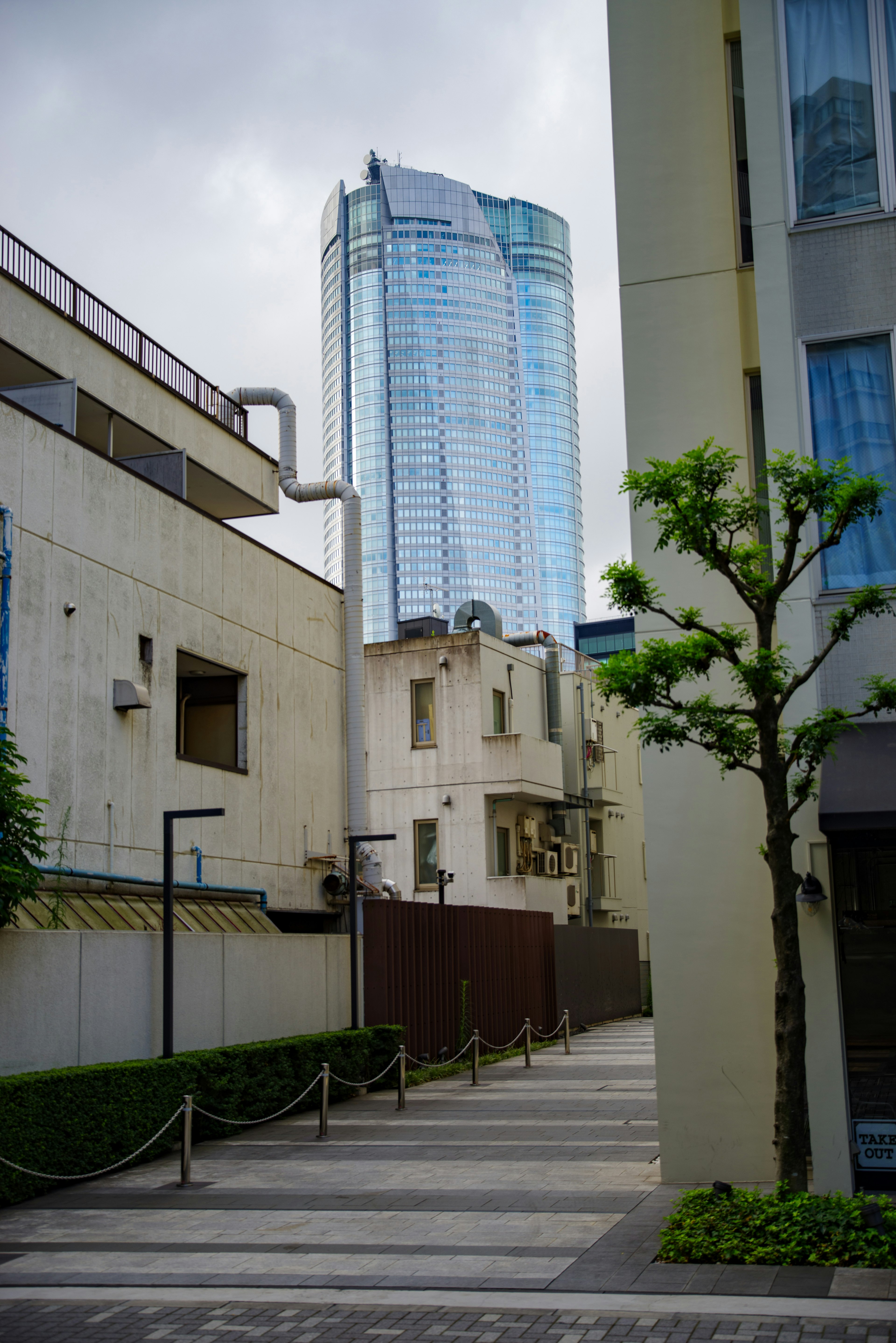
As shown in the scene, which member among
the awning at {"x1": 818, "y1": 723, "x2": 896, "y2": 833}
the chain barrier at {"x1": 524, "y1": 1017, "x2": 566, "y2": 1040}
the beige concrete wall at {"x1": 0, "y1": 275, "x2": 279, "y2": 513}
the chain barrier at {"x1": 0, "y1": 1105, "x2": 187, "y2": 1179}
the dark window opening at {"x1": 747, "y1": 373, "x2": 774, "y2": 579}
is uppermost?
the beige concrete wall at {"x1": 0, "y1": 275, "x2": 279, "y2": 513}

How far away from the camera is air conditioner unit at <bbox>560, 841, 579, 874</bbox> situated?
110ft

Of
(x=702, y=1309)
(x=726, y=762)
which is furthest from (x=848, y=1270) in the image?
(x=726, y=762)

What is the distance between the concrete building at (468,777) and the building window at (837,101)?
1876 centimetres

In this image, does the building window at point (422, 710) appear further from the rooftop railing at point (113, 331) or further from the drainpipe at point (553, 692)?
the rooftop railing at point (113, 331)

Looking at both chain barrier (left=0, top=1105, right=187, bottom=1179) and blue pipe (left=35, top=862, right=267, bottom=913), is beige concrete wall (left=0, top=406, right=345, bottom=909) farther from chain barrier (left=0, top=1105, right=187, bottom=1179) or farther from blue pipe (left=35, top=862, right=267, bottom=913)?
chain barrier (left=0, top=1105, right=187, bottom=1179)

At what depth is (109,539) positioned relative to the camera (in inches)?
670

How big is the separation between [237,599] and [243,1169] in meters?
9.93

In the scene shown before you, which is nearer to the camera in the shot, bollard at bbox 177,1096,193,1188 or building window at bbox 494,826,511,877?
bollard at bbox 177,1096,193,1188

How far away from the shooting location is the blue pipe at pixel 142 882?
14.6 metres

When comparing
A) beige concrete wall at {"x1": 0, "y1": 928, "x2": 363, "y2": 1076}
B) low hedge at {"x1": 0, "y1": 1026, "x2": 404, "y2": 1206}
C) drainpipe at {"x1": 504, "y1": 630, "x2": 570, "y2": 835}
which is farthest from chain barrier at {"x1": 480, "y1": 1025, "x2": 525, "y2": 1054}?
drainpipe at {"x1": 504, "y1": 630, "x2": 570, "y2": 835}

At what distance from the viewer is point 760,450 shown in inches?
479

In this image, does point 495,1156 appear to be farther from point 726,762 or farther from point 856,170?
point 856,170

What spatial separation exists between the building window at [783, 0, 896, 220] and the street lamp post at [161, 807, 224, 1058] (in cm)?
856

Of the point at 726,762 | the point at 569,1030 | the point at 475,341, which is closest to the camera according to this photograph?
the point at 726,762
